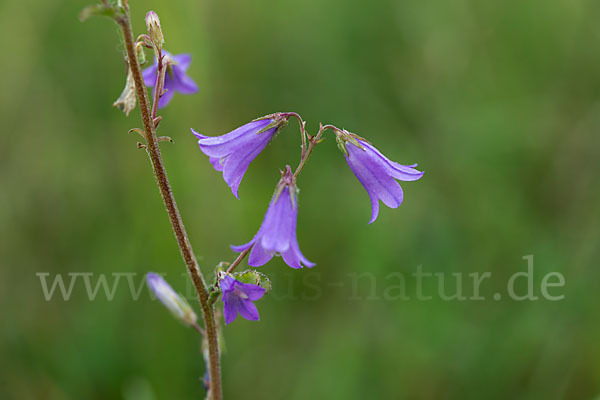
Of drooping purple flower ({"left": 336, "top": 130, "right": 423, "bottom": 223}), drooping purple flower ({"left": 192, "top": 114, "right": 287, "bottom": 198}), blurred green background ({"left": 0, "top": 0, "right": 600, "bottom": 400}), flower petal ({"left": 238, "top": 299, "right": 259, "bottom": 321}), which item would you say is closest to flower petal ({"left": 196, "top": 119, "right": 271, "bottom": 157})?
drooping purple flower ({"left": 192, "top": 114, "right": 287, "bottom": 198})

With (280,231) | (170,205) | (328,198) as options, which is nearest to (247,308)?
(280,231)

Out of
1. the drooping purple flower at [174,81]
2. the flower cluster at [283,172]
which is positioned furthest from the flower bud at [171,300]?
the drooping purple flower at [174,81]

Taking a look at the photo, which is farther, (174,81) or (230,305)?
(174,81)

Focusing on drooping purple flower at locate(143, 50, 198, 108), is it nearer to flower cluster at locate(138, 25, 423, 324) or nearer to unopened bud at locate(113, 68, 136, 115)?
flower cluster at locate(138, 25, 423, 324)

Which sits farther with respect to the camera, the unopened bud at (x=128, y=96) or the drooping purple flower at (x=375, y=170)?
the drooping purple flower at (x=375, y=170)

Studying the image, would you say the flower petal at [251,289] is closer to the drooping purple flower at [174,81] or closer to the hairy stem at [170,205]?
the hairy stem at [170,205]

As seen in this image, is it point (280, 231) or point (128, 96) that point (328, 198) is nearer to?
point (280, 231)
